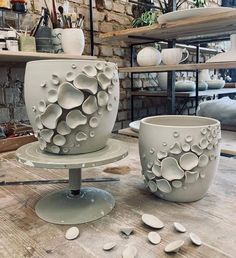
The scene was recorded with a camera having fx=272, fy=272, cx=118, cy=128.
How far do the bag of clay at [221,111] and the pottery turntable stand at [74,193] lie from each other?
97cm

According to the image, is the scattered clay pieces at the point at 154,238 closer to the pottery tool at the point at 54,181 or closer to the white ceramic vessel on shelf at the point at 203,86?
the pottery tool at the point at 54,181

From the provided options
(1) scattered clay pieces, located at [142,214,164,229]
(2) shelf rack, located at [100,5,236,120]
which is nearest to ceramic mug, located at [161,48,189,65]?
(2) shelf rack, located at [100,5,236,120]

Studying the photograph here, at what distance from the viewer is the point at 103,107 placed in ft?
1.77

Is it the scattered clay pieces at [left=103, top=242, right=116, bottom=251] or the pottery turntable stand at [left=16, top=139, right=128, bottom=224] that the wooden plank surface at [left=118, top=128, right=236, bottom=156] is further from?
the scattered clay pieces at [left=103, top=242, right=116, bottom=251]

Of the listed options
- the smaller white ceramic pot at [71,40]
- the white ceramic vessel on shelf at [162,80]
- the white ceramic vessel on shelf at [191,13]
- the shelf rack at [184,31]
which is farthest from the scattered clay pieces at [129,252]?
the white ceramic vessel on shelf at [162,80]

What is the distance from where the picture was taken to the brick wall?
1.38 metres

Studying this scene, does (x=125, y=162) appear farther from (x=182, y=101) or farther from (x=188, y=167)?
(x=182, y=101)

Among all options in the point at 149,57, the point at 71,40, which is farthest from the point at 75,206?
the point at 149,57

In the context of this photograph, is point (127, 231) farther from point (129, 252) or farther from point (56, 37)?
point (56, 37)

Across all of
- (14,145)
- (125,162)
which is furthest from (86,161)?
(14,145)

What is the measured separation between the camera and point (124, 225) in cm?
53

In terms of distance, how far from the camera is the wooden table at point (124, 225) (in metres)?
0.45

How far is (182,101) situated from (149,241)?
199cm

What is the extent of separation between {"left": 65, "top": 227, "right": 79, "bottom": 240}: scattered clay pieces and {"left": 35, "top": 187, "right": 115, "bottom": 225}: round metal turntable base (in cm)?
3
